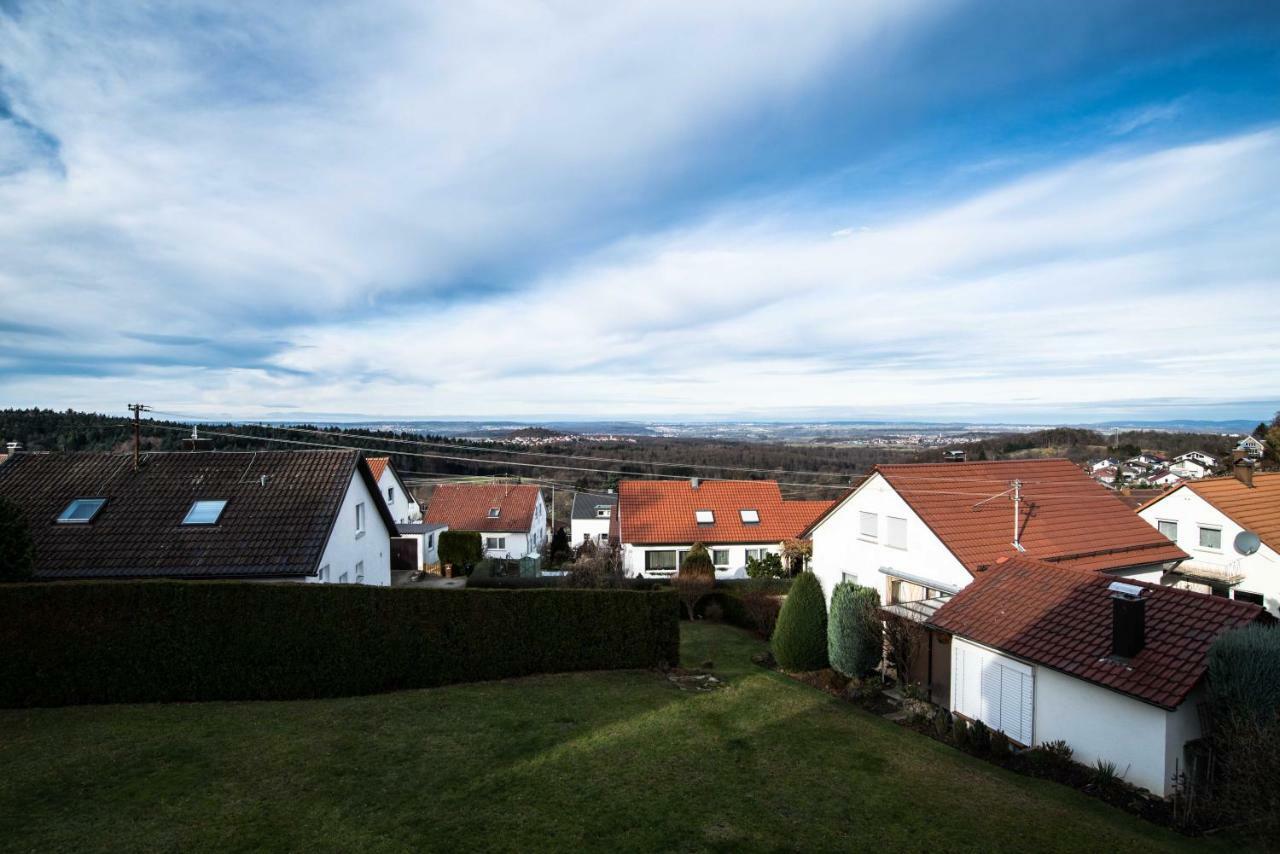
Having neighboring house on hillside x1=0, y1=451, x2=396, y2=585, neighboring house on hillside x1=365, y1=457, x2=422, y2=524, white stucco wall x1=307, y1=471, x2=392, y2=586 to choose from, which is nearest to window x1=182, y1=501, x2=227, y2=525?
neighboring house on hillside x1=0, y1=451, x2=396, y2=585

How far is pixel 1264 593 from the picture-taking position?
2155 cm

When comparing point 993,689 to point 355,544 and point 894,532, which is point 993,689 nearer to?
point 894,532

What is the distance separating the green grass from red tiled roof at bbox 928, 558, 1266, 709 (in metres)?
2.00

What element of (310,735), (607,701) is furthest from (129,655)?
(607,701)

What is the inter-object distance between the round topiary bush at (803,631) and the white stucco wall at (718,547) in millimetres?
14635

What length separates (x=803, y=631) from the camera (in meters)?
15.5

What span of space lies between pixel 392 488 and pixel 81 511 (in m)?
16.6

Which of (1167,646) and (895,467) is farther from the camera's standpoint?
(895,467)

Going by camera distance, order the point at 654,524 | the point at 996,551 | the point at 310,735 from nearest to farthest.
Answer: the point at 310,735 → the point at 996,551 → the point at 654,524

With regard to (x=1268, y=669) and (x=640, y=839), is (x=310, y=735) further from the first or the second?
(x=1268, y=669)

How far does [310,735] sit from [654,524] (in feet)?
74.2

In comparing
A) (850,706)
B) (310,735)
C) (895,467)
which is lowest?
(850,706)

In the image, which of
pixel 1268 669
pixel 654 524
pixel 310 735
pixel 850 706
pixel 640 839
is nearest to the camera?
pixel 640 839

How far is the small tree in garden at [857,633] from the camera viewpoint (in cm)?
1449
